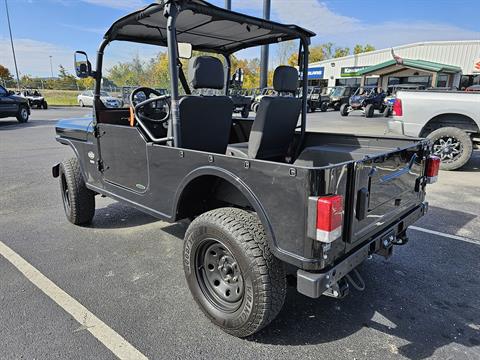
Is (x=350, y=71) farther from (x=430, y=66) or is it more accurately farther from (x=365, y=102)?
(x=365, y=102)

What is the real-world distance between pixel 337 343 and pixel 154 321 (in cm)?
126

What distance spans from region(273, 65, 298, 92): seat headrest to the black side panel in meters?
1.37

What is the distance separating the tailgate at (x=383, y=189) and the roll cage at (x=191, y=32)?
53.6 inches

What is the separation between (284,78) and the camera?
3.38m

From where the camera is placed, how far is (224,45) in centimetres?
434

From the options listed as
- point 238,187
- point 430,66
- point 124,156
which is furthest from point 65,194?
point 430,66

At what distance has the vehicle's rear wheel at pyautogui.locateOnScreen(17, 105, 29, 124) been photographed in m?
16.0

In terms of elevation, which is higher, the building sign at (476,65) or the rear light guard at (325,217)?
the building sign at (476,65)

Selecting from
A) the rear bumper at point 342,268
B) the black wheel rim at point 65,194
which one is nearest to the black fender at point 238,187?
the rear bumper at point 342,268

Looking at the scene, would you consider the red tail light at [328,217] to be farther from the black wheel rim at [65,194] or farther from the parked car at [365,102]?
the parked car at [365,102]

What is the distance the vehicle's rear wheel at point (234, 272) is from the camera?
6.93ft

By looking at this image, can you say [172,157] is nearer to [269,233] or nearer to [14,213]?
[269,233]

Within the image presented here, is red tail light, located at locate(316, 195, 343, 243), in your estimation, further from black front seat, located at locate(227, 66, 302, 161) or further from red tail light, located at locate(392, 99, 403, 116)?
red tail light, located at locate(392, 99, 403, 116)

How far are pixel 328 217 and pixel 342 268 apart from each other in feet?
1.50
